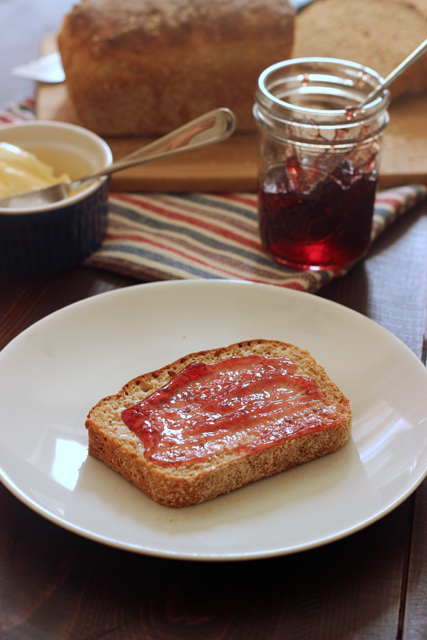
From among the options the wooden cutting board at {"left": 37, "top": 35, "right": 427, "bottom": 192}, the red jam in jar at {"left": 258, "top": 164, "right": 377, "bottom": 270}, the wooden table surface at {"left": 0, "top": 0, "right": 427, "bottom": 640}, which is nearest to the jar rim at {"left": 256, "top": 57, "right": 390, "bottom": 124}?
the red jam in jar at {"left": 258, "top": 164, "right": 377, "bottom": 270}

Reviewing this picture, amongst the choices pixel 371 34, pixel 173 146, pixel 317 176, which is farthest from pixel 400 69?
pixel 371 34

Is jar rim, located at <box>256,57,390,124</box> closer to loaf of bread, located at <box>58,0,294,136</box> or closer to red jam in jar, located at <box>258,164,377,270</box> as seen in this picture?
red jam in jar, located at <box>258,164,377,270</box>

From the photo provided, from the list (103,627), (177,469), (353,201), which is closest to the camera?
(103,627)

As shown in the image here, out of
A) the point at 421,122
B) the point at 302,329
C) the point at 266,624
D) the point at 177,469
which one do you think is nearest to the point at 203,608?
the point at 266,624

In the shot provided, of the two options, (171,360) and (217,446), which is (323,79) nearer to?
(171,360)

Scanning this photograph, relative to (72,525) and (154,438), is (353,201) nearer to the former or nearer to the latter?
(154,438)

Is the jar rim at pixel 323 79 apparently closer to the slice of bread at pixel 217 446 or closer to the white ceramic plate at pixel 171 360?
the white ceramic plate at pixel 171 360

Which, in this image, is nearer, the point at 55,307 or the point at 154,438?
the point at 154,438
